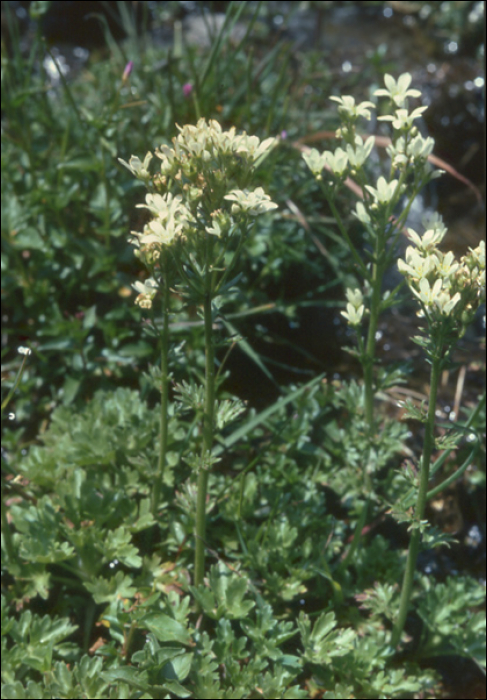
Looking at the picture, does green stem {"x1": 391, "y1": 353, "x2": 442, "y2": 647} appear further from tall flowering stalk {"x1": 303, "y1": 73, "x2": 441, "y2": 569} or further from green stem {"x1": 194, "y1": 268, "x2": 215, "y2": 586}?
green stem {"x1": 194, "y1": 268, "x2": 215, "y2": 586}

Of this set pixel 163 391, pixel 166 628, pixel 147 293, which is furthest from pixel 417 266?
pixel 166 628

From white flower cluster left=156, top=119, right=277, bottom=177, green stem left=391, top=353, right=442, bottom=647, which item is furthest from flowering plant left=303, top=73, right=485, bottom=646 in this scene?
white flower cluster left=156, top=119, right=277, bottom=177

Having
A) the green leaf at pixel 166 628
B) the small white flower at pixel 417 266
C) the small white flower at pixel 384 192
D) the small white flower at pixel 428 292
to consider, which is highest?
the small white flower at pixel 384 192

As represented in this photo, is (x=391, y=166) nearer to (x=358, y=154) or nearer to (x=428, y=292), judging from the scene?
(x=358, y=154)

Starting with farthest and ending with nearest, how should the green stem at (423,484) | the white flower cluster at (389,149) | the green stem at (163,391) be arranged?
the white flower cluster at (389,149) → the green stem at (163,391) → the green stem at (423,484)

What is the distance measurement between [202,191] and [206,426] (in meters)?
0.74

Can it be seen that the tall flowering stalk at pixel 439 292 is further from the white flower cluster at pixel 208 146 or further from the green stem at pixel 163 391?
the green stem at pixel 163 391

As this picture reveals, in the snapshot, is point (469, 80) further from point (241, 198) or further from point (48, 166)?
point (241, 198)

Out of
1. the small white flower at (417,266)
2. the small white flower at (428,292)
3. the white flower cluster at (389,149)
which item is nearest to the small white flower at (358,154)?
the white flower cluster at (389,149)

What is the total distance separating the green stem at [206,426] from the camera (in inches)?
77.4

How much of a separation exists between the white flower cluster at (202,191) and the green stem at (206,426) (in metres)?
0.15

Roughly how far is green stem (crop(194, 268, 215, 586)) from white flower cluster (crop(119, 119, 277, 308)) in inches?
6.0

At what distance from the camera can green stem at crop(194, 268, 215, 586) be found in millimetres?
1966

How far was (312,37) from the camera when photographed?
644 centimetres
